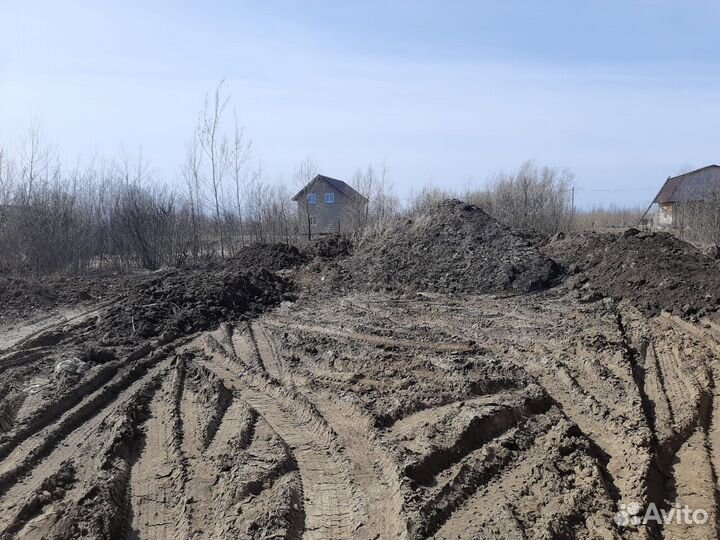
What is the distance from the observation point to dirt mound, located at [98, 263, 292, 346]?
9.67 metres

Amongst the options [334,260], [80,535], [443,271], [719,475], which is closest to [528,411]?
[719,475]

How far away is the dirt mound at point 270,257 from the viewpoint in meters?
17.8

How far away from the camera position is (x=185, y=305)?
1108 cm

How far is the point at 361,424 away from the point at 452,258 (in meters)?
10.0

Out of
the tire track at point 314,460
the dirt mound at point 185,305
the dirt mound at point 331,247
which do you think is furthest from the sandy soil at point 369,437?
the dirt mound at point 331,247

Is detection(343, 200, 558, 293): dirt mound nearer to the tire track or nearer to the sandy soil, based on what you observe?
the sandy soil

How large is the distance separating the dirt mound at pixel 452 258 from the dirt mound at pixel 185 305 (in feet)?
9.25

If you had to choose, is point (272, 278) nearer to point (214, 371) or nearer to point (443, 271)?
point (443, 271)

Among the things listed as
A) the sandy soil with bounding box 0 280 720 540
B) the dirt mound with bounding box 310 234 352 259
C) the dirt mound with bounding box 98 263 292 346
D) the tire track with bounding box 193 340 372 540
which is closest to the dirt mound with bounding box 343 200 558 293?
the dirt mound with bounding box 310 234 352 259

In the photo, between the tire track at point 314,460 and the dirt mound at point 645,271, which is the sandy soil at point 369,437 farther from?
the dirt mound at point 645,271

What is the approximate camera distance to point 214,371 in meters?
7.57

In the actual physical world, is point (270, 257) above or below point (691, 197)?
below

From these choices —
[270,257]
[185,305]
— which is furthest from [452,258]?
[185,305]

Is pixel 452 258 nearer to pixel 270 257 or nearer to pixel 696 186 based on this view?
pixel 270 257
